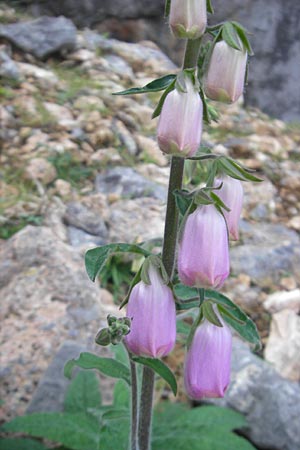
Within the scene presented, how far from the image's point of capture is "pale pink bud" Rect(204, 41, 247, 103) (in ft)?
3.78

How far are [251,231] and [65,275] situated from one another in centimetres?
120

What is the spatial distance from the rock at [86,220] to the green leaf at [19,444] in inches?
46.3

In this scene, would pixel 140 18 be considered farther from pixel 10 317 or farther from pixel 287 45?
pixel 10 317

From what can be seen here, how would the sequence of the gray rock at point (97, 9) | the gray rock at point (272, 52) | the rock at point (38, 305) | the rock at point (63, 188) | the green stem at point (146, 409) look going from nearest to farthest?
the green stem at point (146, 409)
the rock at point (38, 305)
the rock at point (63, 188)
the gray rock at point (272, 52)
the gray rock at point (97, 9)

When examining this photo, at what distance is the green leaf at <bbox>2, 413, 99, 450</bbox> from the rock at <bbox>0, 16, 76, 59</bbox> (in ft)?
10.9

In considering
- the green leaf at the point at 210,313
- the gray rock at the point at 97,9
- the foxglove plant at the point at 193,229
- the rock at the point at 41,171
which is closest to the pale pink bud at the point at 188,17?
the foxglove plant at the point at 193,229

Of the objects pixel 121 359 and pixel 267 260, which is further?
pixel 267 260

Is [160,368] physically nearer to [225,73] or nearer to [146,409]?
[146,409]

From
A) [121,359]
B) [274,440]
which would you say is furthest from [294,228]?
[121,359]

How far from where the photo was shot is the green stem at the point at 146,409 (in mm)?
1445

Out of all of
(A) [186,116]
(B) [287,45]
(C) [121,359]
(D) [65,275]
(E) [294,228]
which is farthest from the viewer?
(B) [287,45]

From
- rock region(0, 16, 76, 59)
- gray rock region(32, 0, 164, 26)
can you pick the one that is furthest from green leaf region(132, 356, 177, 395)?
gray rock region(32, 0, 164, 26)

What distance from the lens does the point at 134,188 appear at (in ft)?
10.6

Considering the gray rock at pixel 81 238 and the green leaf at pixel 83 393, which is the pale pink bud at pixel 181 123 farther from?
the gray rock at pixel 81 238
